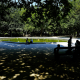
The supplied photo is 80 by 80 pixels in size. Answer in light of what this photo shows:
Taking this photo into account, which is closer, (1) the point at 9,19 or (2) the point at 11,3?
(2) the point at 11,3

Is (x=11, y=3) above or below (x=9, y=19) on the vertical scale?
below

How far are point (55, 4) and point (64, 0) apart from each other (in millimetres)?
1044

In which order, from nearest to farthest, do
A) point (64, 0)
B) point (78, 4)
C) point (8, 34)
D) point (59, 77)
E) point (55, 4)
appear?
point (59, 77) → point (64, 0) → point (55, 4) → point (78, 4) → point (8, 34)

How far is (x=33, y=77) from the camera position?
4855 mm

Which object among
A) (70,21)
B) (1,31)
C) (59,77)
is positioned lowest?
(59,77)

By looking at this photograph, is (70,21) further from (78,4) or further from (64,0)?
(64,0)

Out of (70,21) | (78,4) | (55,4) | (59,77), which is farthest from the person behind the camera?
(78,4)

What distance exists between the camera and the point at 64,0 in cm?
1073

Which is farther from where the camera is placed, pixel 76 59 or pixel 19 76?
pixel 76 59

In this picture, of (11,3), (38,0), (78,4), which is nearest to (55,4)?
(38,0)

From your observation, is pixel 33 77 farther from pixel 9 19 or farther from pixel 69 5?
pixel 9 19

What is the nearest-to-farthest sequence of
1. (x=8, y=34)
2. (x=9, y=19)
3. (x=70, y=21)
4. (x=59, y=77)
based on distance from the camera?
1. (x=59, y=77)
2. (x=70, y=21)
3. (x=9, y=19)
4. (x=8, y=34)

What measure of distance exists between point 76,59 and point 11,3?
8.55 meters

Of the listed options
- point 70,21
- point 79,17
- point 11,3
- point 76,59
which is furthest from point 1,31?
point 76,59
